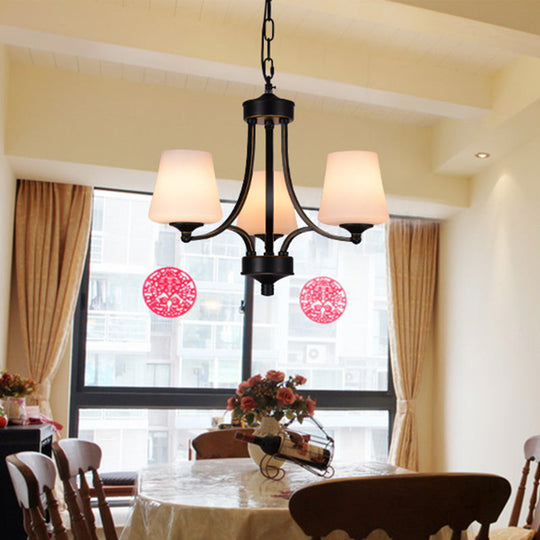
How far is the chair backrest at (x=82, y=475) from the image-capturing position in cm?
226

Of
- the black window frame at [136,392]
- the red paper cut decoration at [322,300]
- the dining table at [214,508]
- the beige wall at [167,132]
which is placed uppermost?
the beige wall at [167,132]

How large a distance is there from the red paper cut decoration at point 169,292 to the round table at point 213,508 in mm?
2555

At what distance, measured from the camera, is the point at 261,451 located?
2.54m

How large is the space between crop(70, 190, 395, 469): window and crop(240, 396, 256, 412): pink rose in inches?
101

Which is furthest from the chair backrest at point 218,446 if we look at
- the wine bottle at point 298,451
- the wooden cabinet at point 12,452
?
the wooden cabinet at point 12,452

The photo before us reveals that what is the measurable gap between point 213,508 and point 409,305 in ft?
12.1

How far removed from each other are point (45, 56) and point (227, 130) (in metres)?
1.22

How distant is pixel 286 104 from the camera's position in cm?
223

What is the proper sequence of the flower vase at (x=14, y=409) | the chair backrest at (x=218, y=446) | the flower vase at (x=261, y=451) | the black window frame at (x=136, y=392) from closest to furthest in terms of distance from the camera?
the flower vase at (x=261, y=451), the chair backrest at (x=218, y=446), the flower vase at (x=14, y=409), the black window frame at (x=136, y=392)

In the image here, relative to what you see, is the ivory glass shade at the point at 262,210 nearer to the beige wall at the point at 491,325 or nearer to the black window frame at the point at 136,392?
the beige wall at the point at 491,325

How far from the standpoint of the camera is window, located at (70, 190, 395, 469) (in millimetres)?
4977

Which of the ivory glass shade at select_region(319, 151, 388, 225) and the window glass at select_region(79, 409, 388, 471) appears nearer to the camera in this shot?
the ivory glass shade at select_region(319, 151, 388, 225)

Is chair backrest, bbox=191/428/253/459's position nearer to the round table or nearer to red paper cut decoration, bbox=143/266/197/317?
the round table

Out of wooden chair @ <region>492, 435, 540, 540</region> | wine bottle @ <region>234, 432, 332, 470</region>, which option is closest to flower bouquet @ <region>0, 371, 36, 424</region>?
wine bottle @ <region>234, 432, 332, 470</region>
